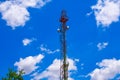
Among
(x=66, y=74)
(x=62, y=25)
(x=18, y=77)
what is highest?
(x=62, y=25)

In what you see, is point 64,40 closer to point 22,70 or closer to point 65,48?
point 65,48

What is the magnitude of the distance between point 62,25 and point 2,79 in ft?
48.6

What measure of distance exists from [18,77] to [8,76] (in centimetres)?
147

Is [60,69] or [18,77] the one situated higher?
[60,69]

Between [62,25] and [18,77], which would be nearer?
[18,77]

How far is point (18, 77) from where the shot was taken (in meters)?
43.2

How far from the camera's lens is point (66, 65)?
50.9m

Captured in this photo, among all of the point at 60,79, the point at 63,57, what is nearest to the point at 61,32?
the point at 63,57

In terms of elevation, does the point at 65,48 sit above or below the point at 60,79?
above

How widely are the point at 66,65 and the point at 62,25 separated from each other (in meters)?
6.99

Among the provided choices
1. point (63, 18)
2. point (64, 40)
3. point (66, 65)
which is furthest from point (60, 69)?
point (63, 18)


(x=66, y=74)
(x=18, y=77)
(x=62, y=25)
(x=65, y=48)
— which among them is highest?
(x=62, y=25)

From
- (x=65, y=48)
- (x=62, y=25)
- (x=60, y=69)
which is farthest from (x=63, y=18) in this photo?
(x=60, y=69)

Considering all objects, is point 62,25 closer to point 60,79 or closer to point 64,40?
point 64,40
